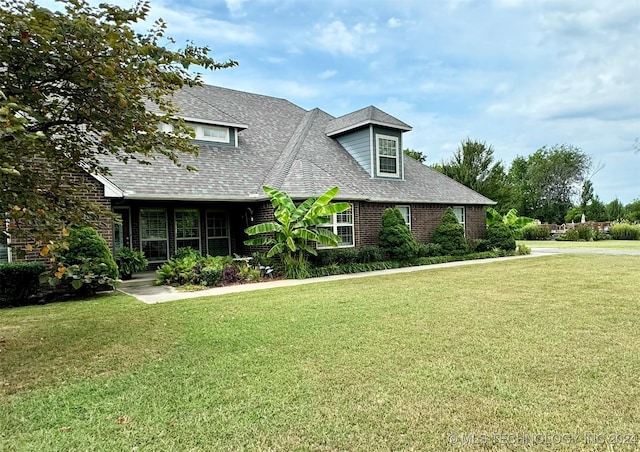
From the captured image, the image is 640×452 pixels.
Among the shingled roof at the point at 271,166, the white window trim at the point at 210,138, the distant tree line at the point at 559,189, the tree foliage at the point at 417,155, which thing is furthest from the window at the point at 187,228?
the distant tree line at the point at 559,189

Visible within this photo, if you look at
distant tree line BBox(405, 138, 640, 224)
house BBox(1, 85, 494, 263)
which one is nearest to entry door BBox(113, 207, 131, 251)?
house BBox(1, 85, 494, 263)

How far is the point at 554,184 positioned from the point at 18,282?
7014cm

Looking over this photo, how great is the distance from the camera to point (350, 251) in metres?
14.4

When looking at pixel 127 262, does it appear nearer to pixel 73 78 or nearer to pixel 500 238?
pixel 73 78

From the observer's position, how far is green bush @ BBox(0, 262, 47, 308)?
29.2ft

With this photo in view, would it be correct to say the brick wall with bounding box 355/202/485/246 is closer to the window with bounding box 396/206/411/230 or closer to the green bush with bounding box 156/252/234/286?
the window with bounding box 396/206/411/230

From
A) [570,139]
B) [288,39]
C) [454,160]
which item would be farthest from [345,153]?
[570,139]

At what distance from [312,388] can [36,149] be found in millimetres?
4480

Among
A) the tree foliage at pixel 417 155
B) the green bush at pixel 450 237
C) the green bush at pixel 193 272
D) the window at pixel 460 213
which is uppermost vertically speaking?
the tree foliage at pixel 417 155

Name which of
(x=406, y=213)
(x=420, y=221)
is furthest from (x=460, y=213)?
(x=406, y=213)

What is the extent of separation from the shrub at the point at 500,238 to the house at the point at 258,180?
2.36 feet

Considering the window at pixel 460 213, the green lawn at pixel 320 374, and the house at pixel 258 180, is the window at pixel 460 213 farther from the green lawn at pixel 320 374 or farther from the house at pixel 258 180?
the green lawn at pixel 320 374

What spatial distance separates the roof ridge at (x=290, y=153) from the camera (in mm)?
14898

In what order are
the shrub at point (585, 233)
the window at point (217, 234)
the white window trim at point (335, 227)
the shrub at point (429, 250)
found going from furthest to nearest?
the shrub at point (585, 233)
the shrub at point (429, 250)
the window at point (217, 234)
the white window trim at point (335, 227)
